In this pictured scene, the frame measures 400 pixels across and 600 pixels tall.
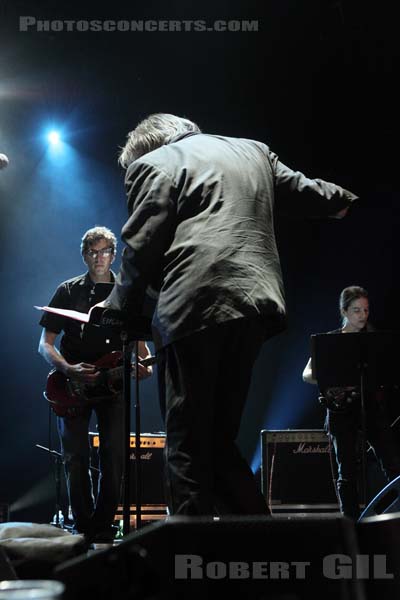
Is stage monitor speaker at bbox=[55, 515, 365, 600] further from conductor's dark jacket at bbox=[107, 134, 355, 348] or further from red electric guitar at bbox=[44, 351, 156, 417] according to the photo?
red electric guitar at bbox=[44, 351, 156, 417]

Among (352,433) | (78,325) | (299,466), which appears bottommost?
(299,466)

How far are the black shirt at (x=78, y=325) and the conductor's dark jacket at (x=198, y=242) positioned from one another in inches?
84.8

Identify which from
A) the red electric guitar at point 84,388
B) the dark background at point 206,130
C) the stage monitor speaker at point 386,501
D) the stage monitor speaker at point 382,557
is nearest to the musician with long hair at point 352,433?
the red electric guitar at point 84,388

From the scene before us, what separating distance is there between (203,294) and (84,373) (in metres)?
2.56

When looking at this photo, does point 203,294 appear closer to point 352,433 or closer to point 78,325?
point 78,325

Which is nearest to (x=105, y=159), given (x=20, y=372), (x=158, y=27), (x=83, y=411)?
(x=158, y=27)

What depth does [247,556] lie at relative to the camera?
1.28 m

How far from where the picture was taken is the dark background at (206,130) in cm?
795

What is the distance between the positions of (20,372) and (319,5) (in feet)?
15.4

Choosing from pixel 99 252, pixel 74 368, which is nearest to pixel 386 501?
pixel 74 368

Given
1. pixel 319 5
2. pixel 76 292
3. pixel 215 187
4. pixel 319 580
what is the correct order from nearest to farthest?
pixel 319 580
pixel 215 187
pixel 76 292
pixel 319 5

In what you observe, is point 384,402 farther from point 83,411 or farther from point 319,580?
point 319,580

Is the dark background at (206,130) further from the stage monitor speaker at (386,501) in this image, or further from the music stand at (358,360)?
the stage monitor speaker at (386,501)

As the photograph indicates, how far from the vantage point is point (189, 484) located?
8.34 feet
